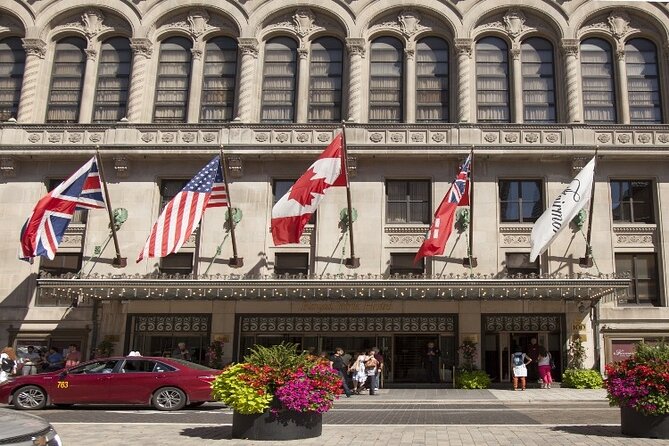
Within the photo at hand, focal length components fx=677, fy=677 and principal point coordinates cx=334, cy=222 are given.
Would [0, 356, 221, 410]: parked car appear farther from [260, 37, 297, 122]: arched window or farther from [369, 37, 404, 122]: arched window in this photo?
[369, 37, 404, 122]: arched window

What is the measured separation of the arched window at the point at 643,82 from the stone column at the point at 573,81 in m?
2.48

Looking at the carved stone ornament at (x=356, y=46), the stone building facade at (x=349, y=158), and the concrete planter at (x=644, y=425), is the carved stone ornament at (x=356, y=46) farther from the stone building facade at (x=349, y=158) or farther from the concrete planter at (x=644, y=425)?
the concrete planter at (x=644, y=425)

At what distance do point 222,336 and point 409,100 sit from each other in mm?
13139

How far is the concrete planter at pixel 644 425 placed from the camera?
37.4 feet

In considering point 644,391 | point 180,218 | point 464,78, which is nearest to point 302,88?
point 464,78

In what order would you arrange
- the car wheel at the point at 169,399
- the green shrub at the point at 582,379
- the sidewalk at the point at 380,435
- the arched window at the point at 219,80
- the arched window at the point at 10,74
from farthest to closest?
1. the arched window at the point at 10,74
2. the arched window at the point at 219,80
3. the green shrub at the point at 582,379
4. the car wheel at the point at 169,399
5. the sidewalk at the point at 380,435

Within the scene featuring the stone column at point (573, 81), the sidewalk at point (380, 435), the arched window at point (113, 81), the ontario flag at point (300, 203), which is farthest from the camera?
the arched window at point (113, 81)

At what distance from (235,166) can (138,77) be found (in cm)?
660

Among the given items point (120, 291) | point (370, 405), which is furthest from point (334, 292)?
point (120, 291)

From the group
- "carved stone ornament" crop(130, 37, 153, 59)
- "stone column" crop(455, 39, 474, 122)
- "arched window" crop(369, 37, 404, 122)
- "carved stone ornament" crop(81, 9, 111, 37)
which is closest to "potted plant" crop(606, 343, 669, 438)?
"stone column" crop(455, 39, 474, 122)

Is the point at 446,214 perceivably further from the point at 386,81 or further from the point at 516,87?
the point at 386,81

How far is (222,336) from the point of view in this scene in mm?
27422

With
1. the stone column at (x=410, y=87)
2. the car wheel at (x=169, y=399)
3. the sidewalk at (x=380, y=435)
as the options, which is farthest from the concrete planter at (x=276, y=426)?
the stone column at (x=410, y=87)

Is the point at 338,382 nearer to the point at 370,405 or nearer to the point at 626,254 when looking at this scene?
the point at 370,405
